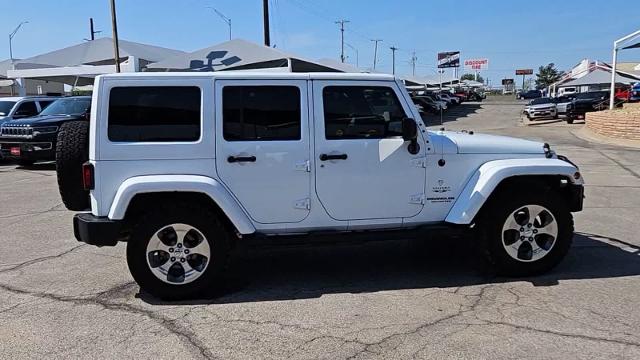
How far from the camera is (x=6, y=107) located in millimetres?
17297

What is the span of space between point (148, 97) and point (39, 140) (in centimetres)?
1115

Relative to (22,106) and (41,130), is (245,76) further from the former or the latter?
(22,106)

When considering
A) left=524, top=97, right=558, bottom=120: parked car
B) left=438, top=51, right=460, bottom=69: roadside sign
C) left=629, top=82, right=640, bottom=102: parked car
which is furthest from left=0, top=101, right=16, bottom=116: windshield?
left=438, top=51, right=460, bottom=69: roadside sign

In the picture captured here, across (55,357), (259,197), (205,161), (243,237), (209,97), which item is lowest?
(55,357)

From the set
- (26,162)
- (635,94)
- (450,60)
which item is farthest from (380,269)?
(450,60)

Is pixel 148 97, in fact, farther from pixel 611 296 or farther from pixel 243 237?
pixel 611 296

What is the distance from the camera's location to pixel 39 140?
14.2m

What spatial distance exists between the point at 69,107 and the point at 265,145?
12.7 m

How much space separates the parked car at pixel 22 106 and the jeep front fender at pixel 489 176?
15.2 meters

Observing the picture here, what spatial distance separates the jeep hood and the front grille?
12.3 metres

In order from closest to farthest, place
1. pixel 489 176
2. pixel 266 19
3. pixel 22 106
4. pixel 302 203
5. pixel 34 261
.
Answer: pixel 302 203, pixel 489 176, pixel 34 261, pixel 22 106, pixel 266 19

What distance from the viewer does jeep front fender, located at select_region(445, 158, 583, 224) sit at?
5.00 meters

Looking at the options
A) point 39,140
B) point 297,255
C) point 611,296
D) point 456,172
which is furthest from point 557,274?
point 39,140

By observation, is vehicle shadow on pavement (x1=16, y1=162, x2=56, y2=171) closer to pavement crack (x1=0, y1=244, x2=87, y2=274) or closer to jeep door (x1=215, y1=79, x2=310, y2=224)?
pavement crack (x1=0, y1=244, x2=87, y2=274)
